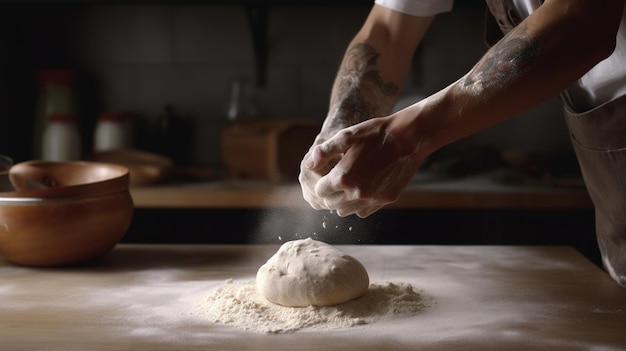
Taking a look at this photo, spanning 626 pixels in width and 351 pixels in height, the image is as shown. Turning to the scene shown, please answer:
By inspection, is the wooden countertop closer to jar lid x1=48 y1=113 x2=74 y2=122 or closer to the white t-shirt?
jar lid x1=48 y1=113 x2=74 y2=122

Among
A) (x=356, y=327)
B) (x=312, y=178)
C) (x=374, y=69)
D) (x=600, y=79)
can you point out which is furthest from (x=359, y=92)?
(x=356, y=327)

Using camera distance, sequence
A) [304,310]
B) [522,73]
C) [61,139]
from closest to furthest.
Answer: [522,73] → [304,310] → [61,139]

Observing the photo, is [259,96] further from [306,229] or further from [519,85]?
[519,85]

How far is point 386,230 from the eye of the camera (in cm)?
249

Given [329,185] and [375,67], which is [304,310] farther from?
[375,67]

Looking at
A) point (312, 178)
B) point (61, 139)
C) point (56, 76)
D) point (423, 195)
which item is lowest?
point (423, 195)

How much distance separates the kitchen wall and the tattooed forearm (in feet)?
3.97

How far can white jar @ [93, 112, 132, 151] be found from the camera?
281cm

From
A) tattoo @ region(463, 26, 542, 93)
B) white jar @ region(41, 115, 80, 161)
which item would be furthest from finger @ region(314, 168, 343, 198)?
white jar @ region(41, 115, 80, 161)

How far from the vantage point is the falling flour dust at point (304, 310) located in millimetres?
1159

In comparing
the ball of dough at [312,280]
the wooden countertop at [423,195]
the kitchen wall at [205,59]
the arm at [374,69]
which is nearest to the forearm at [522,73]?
the ball of dough at [312,280]

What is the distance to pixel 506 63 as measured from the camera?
112 cm

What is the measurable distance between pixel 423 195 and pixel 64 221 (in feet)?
3.96

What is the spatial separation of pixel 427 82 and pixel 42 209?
5.70 feet
